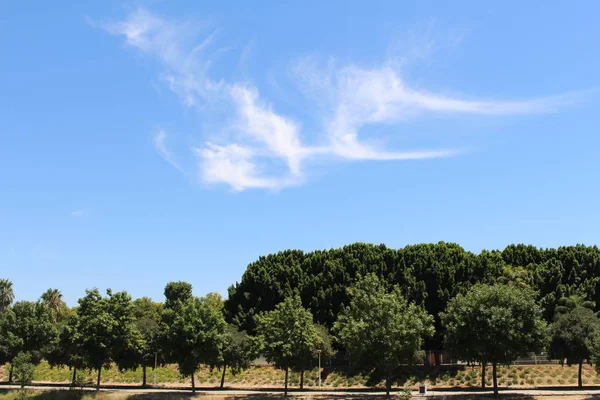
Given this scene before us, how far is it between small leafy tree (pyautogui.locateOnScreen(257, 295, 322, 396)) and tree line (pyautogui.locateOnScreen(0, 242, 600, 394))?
12cm

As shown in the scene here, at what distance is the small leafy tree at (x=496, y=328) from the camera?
39.8 m

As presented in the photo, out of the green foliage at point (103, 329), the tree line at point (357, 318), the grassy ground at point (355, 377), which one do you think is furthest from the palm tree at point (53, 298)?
the green foliage at point (103, 329)

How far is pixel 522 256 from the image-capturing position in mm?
68812

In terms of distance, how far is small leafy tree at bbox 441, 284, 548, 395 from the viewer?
39.8 meters

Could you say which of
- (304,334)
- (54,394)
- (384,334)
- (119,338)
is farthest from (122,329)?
(384,334)

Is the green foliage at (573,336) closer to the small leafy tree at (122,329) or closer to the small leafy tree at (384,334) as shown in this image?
the small leafy tree at (384,334)

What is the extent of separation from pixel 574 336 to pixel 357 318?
20.0 m

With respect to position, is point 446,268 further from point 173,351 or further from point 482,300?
point 173,351

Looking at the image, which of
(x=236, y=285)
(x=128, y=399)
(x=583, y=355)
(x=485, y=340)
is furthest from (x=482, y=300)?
(x=236, y=285)

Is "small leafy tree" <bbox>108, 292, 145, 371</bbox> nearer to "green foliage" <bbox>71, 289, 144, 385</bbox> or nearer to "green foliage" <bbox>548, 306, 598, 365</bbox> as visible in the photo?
"green foliage" <bbox>71, 289, 144, 385</bbox>

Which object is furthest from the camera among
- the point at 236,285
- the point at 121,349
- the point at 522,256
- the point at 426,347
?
the point at 236,285

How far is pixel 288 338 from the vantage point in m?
46.1

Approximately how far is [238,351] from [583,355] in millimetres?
32315

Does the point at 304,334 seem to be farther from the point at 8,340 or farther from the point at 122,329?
the point at 8,340
